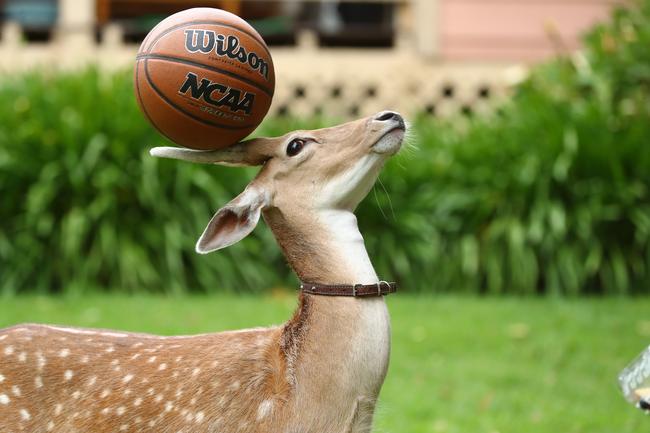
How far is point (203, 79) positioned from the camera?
3.59 m

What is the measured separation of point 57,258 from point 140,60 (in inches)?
239

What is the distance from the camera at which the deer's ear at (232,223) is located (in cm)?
343

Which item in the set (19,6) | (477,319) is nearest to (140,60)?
(477,319)

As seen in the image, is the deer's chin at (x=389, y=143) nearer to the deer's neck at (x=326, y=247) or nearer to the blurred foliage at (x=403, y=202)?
the deer's neck at (x=326, y=247)

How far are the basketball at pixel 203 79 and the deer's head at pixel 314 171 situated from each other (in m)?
0.12

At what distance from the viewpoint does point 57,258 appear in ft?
30.9

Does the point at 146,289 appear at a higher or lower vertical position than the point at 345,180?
lower

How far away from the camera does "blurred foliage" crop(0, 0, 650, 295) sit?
30.9 feet

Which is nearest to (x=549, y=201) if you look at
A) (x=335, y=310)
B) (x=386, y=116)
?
(x=386, y=116)

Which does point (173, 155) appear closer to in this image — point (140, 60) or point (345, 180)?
point (140, 60)

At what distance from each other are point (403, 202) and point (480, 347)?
2736 mm

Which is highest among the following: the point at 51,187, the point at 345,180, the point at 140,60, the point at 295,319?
the point at 140,60

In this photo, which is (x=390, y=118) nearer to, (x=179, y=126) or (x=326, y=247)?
(x=326, y=247)

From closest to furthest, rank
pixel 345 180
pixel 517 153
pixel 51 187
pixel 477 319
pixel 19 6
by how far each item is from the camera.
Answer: pixel 345 180 < pixel 477 319 < pixel 51 187 < pixel 517 153 < pixel 19 6
